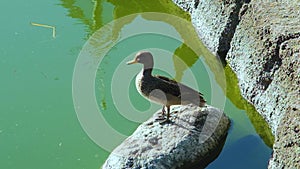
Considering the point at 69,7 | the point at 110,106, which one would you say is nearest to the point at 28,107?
the point at 110,106

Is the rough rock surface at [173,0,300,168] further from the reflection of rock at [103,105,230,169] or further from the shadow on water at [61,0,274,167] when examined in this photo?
the reflection of rock at [103,105,230,169]

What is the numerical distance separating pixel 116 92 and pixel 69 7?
5.99ft

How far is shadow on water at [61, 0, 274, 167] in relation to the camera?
18.7 feet

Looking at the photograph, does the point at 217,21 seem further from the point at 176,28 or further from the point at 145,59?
the point at 145,59

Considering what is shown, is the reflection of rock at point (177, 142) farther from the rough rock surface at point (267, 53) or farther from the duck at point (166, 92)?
the rough rock surface at point (267, 53)

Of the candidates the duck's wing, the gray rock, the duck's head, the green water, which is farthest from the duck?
the gray rock

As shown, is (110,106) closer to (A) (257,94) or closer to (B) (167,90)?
(B) (167,90)

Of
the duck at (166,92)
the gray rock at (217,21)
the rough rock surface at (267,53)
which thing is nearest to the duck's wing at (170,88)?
the duck at (166,92)

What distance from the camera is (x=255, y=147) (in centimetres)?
511

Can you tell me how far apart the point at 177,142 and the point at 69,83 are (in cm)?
163

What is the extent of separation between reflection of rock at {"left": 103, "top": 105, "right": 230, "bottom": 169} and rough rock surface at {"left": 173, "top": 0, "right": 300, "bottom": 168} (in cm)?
54

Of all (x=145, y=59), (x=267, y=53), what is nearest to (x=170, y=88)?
(x=145, y=59)

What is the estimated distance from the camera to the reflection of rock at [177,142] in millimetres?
4555

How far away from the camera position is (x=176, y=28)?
6820 millimetres
